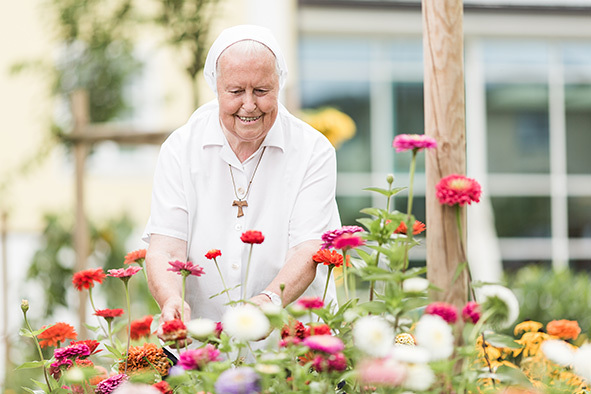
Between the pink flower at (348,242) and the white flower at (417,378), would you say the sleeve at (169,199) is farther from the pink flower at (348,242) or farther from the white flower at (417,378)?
the white flower at (417,378)

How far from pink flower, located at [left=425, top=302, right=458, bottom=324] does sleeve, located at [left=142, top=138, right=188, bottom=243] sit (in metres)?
0.92

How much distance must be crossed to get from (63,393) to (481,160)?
8.80 meters

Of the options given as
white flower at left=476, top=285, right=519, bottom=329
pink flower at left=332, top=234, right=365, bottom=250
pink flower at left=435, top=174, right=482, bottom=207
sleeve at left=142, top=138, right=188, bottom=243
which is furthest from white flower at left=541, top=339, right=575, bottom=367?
sleeve at left=142, top=138, right=188, bottom=243

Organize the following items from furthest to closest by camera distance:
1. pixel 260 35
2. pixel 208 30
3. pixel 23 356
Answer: pixel 23 356 < pixel 208 30 < pixel 260 35

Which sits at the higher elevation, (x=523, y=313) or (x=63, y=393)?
(x=63, y=393)

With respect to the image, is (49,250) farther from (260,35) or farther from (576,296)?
(260,35)

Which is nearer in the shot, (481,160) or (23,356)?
(23,356)

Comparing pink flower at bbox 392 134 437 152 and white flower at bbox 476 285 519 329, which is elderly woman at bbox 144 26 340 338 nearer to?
pink flower at bbox 392 134 437 152

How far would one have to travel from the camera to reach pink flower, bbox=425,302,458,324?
159cm

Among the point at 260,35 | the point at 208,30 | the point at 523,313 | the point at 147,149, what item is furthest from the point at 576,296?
the point at 147,149

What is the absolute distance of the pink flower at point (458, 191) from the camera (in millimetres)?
1706

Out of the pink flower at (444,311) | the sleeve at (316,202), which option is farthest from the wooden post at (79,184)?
the pink flower at (444,311)

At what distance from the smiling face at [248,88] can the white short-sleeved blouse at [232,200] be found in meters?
0.14

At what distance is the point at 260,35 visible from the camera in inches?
84.6
